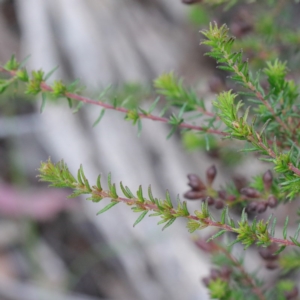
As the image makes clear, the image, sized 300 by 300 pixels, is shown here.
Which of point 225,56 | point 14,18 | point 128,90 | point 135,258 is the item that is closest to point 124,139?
point 135,258

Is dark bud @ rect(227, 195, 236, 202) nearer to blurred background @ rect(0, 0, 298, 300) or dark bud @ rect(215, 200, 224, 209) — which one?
dark bud @ rect(215, 200, 224, 209)

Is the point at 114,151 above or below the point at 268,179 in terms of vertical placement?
below

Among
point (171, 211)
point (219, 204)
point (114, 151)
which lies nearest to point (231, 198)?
point (219, 204)

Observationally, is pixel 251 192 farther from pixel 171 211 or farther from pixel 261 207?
pixel 171 211

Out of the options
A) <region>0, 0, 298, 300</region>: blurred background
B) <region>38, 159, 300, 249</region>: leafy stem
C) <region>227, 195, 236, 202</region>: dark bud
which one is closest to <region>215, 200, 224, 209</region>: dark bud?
<region>227, 195, 236, 202</region>: dark bud

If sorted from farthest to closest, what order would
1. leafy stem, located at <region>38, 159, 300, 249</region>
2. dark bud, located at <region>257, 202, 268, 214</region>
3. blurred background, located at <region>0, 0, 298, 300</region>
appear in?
1. blurred background, located at <region>0, 0, 298, 300</region>
2. dark bud, located at <region>257, 202, 268, 214</region>
3. leafy stem, located at <region>38, 159, 300, 249</region>

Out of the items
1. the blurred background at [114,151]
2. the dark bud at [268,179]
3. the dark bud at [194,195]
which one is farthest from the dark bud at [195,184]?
the blurred background at [114,151]

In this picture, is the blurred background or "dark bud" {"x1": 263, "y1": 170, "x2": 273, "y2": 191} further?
the blurred background

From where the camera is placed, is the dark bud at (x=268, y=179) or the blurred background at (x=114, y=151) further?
the blurred background at (x=114, y=151)

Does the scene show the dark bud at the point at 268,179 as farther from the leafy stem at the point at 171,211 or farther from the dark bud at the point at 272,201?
the leafy stem at the point at 171,211

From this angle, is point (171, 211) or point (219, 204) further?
point (219, 204)
